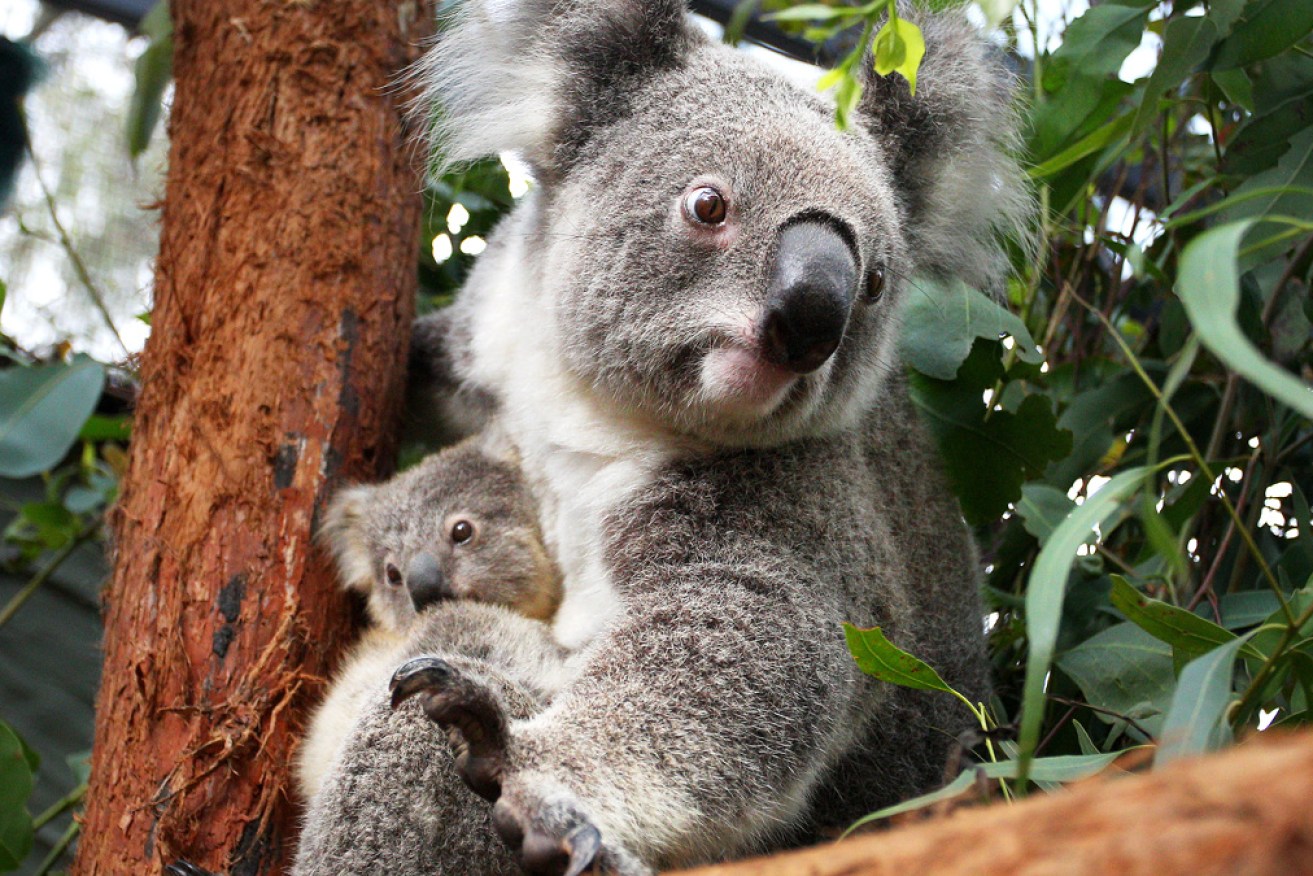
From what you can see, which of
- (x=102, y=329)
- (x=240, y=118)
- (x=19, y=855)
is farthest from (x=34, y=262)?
(x=19, y=855)

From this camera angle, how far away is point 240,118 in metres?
2.74

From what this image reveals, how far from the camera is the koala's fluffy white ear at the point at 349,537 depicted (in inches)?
100

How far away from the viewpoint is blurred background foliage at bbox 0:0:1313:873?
1.75m

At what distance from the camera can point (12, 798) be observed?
2.58 metres

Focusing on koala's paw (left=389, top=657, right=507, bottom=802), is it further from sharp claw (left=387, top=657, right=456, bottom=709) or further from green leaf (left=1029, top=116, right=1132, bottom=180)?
green leaf (left=1029, top=116, right=1132, bottom=180)

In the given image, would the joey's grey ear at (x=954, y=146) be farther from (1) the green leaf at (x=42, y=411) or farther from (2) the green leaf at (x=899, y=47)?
(1) the green leaf at (x=42, y=411)

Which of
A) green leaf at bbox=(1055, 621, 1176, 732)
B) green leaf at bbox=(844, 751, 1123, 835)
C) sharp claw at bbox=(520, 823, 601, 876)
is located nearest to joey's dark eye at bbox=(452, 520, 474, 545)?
sharp claw at bbox=(520, 823, 601, 876)

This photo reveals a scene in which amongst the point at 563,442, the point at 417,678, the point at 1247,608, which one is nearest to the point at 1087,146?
the point at 1247,608

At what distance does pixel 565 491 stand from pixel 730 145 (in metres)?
0.81

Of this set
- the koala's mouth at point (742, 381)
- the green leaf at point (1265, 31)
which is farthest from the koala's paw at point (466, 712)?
the green leaf at point (1265, 31)

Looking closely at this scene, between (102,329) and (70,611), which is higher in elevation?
(102,329)

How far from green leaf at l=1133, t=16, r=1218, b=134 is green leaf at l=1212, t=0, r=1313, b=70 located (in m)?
0.11

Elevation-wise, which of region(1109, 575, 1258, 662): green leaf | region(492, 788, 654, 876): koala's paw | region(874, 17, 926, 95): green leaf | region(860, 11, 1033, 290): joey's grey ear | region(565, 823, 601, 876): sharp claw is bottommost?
region(492, 788, 654, 876): koala's paw

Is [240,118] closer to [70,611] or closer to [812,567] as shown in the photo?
[812,567]
